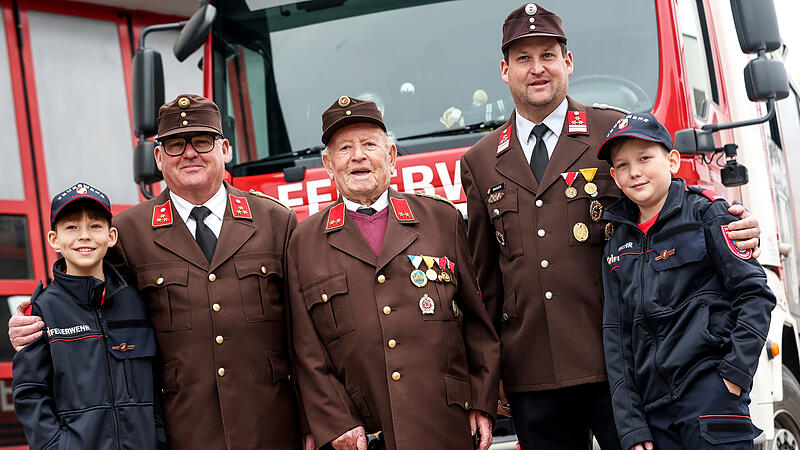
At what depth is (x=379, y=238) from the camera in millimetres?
3197

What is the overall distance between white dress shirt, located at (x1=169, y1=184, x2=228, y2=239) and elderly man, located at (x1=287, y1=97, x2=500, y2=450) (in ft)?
0.98

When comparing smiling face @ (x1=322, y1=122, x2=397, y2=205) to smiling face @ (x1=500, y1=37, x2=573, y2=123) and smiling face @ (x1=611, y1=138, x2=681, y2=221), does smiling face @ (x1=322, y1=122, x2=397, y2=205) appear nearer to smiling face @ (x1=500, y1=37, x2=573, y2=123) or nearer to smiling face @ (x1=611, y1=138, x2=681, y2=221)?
smiling face @ (x1=500, y1=37, x2=573, y2=123)

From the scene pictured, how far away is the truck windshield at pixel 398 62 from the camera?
14.1 ft

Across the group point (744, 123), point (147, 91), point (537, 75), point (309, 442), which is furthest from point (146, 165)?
point (744, 123)

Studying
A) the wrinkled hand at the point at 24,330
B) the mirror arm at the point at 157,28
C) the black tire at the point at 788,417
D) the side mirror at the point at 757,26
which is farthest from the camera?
the mirror arm at the point at 157,28

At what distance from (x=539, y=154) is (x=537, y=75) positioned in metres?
0.28

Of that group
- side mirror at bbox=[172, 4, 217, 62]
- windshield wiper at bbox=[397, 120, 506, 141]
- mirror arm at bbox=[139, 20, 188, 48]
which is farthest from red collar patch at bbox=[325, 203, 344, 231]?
mirror arm at bbox=[139, 20, 188, 48]

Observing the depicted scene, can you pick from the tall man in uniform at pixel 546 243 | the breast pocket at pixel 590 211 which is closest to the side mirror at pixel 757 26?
the tall man in uniform at pixel 546 243

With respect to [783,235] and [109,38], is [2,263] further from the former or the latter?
[783,235]

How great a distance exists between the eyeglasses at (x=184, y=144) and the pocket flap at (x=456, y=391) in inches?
47.4

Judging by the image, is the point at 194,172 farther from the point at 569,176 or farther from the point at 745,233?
the point at 745,233

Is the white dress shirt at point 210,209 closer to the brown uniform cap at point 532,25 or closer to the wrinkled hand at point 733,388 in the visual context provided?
the brown uniform cap at point 532,25

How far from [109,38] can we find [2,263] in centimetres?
243

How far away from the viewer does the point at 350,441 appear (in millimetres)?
2953
